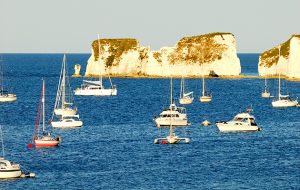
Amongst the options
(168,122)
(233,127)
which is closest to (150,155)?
(233,127)

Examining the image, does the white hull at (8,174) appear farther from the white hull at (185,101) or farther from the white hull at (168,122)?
the white hull at (185,101)

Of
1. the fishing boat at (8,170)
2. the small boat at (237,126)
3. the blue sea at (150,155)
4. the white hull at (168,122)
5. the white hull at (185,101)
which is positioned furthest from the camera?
the white hull at (185,101)

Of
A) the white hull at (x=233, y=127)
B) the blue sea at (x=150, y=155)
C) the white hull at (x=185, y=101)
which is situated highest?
the white hull at (x=185, y=101)

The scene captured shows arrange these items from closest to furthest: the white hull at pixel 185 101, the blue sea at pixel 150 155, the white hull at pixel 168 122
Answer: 1. the blue sea at pixel 150 155
2. the white hull at pixel 168 122
3. the white hull at pixel 185 101

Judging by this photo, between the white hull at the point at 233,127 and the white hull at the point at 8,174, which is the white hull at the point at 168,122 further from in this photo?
the white hull at the point at 8,174

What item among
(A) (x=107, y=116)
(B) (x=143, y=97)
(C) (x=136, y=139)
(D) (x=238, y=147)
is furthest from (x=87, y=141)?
(B) (x=143, y=97)

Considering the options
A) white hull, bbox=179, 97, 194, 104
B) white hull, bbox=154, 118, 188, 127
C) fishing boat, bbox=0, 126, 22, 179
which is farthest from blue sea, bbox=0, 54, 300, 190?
white hull, bbox=179, 97, 194, 104

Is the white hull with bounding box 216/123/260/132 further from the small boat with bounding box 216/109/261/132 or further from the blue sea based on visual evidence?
the blue sea

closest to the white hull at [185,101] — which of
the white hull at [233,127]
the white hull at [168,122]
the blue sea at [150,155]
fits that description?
the blue sea at [150,155]

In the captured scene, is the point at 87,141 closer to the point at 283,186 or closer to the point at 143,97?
the point at 283,186

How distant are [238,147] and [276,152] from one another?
5694 mm

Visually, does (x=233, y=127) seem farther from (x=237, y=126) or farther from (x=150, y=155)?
(x=150, y=155)

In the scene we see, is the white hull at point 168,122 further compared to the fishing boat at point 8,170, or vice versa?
the white hull at point 168,122

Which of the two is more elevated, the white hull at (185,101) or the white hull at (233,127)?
the white hull at (185,101)
